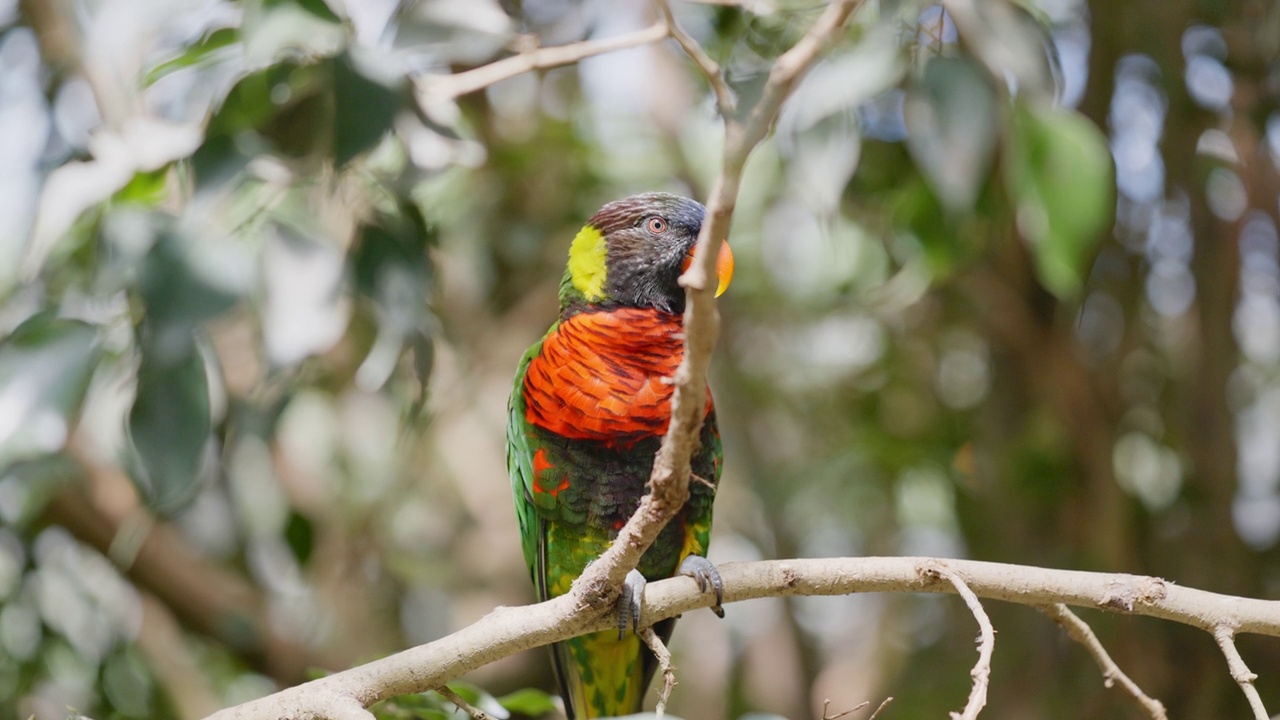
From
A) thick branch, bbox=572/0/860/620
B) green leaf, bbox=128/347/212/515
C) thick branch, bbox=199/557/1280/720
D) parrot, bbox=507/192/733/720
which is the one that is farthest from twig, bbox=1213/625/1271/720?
green leaf, bbox=128/347/212/515

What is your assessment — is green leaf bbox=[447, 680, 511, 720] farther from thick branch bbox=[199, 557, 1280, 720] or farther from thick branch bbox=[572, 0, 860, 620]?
thick branch bbox=[572, 0, 860, 620]

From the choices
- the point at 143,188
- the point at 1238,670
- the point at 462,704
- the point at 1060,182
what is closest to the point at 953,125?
the point at 1060,182

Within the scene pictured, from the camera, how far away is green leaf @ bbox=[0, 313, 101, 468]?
1.54 m

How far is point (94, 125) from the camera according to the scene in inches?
96.6

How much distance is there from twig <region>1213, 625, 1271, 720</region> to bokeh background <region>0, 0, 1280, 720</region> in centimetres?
62

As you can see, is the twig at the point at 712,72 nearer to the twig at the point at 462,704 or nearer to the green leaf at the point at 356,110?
the green leaf at the point at 356,110

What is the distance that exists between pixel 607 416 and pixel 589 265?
0.40 meters

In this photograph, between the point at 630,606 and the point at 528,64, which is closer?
the point at 630,606

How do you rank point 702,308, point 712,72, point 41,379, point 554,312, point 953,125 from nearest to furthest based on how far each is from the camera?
point 702,308
point 712,72
point 41,379
point 953,125
point 554,312

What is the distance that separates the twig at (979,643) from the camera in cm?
117

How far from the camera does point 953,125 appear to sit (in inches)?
66.7

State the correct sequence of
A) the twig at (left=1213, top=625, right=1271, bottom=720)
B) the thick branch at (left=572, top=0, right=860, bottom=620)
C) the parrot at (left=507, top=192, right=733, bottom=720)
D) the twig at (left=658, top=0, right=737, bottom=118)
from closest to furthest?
the thick branch at (left=572, top=0, right=860, bottom=620), the twig at (left=658, top=0, right=737, bottom=118), the twig at (left=1213, top=625, right=1271, bottom=720), the parrot at (left=507, top=192, right=733, bottom=720)

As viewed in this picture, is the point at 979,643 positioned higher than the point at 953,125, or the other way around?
the point at 953,125

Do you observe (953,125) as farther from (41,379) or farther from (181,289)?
(41,379)
